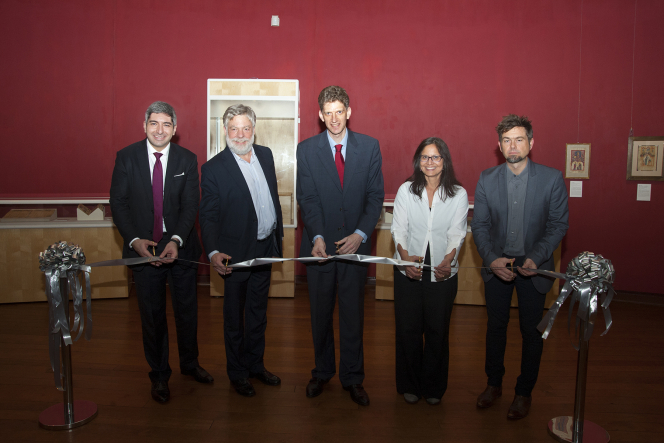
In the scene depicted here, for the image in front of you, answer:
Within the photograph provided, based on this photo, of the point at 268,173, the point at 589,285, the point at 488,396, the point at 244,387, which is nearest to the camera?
the point at 589,285

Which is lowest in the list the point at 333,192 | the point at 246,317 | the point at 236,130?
the point at 246,317

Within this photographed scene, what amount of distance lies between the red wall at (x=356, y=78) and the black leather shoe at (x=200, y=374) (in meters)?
3.66

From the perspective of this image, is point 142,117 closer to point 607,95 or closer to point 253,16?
point 253,16

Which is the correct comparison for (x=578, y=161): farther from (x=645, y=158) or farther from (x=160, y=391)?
(x=160, y=391)

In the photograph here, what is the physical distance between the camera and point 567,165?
242 inches

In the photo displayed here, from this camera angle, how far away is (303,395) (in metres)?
3.24

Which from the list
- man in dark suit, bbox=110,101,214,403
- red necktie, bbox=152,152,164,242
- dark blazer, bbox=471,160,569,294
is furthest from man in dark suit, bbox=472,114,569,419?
red necktie, bbox=152,152,164,242

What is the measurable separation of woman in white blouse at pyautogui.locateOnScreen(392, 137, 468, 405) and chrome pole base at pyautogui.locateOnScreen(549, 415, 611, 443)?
672mm

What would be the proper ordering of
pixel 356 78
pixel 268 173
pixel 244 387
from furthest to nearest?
1. pixel 356 78
2. pixel 268 173
3. pixel 244 387

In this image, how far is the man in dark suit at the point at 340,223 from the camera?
10.2 ft

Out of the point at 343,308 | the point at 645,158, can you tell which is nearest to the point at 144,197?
the point at 343,308

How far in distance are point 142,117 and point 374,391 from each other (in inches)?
193

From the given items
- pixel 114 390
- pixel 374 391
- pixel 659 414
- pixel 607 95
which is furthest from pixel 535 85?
pixel 114 390

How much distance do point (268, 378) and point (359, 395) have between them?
706 mm
